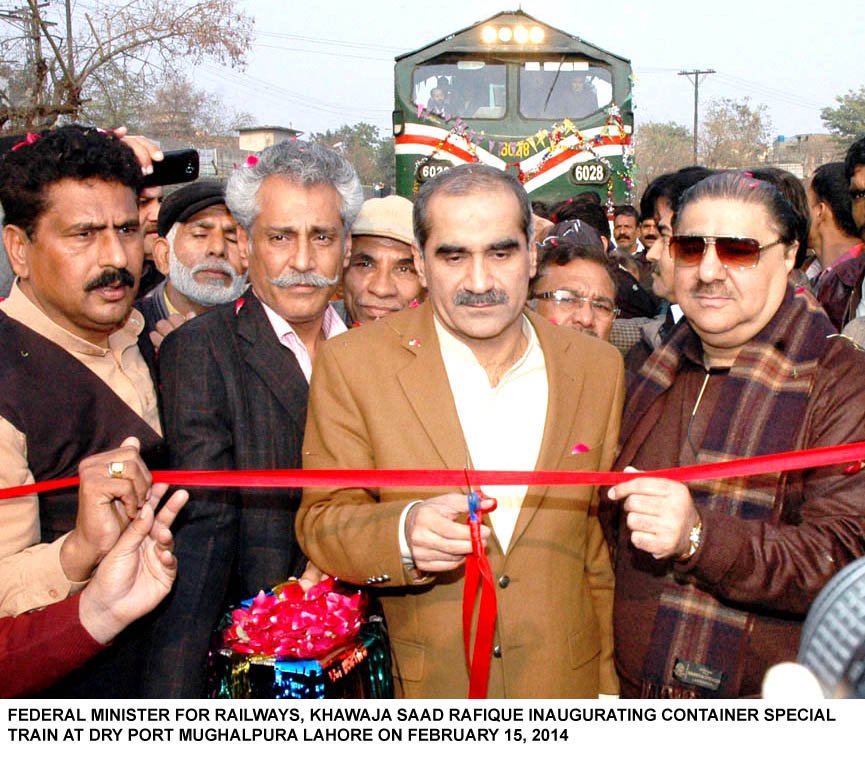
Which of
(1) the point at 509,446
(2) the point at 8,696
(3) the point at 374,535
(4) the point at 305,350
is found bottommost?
(2) the point at 8,696

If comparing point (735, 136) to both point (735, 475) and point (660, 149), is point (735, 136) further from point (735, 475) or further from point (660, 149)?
point (735, 475)

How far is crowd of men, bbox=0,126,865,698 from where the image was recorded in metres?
2.39

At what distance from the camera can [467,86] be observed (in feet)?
43.9

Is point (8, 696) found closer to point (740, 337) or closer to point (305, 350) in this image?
point (305, 350)

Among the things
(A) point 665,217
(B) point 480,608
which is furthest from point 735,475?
(A) point 665,217

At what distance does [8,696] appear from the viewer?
93.7 inches

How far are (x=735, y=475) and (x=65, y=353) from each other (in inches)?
75.3

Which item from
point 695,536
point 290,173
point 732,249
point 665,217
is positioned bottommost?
point 695,536

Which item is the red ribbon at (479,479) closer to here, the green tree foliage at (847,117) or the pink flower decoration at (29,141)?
the pink flower decoration at (29,141)

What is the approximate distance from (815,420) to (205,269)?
10.8ft

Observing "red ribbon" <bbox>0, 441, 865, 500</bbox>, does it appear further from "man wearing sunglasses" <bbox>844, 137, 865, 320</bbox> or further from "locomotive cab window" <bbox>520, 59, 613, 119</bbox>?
"locomotive cab window" <bbox>520, 59, 613, 119</bbox>

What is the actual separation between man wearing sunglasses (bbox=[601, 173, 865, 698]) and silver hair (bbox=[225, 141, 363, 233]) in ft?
4.12

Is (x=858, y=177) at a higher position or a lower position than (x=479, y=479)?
higher

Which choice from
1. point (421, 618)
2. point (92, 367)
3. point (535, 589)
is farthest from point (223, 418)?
point (535, 589)
